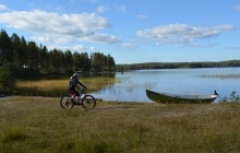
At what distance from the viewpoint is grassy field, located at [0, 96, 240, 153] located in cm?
968

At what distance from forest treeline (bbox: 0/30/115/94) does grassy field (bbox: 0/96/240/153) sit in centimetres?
2024

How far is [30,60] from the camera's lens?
110 m

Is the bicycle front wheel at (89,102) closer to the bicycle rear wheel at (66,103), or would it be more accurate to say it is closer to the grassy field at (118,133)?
the bicycle rear wheel at (66,103)

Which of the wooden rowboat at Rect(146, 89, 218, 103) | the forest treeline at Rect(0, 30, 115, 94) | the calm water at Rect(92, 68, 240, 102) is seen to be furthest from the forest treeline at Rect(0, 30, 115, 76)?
the wooden rowboat at Rect(146, 89, 218, 103)

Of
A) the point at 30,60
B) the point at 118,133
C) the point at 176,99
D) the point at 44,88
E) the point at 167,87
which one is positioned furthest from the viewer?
the point at 30,60

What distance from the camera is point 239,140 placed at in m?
10.3

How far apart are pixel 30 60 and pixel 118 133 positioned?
10193 centimetres

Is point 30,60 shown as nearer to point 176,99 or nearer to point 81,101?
point 176,99

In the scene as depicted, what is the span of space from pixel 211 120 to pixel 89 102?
263 inches

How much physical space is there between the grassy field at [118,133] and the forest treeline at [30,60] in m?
20.2

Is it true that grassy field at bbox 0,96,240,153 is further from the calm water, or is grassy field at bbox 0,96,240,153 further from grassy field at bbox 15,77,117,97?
grassy field at bbox 15,77,117,97

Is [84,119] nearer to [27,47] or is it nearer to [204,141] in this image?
[204,141]

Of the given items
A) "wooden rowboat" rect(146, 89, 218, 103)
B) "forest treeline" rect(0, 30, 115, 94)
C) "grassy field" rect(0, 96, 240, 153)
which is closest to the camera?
"grassy field" rect(0, 96, 240, 153)

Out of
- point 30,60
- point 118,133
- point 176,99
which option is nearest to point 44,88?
point 176,99
